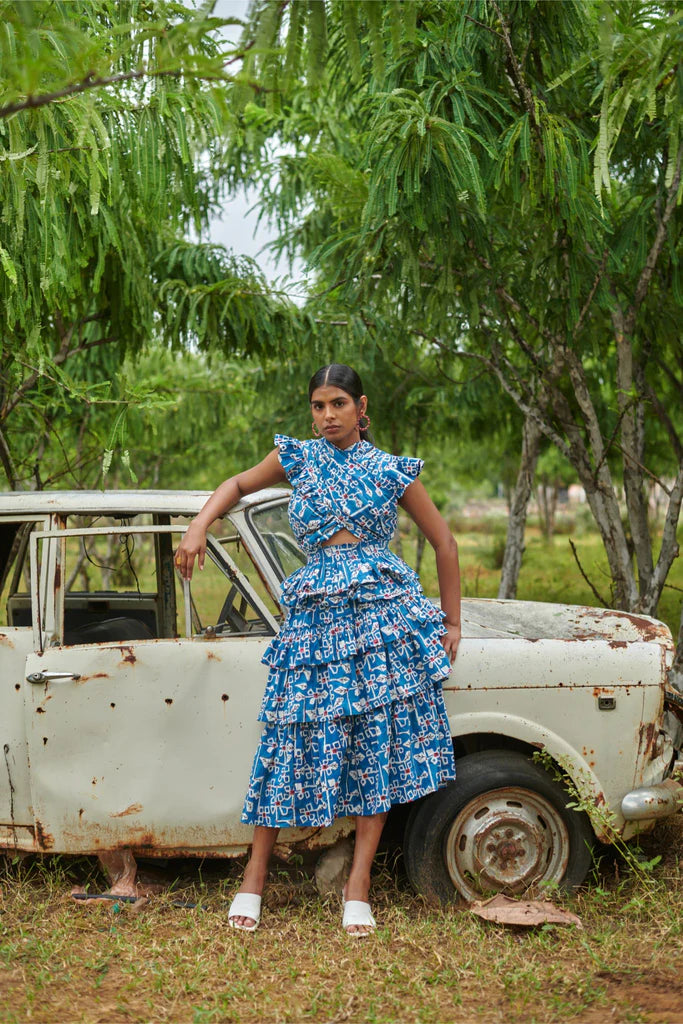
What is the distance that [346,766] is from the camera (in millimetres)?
3520

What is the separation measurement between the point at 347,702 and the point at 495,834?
816 millimetres

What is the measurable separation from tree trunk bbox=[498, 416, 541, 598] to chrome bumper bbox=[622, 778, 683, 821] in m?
5.82

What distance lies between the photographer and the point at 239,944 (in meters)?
3.38

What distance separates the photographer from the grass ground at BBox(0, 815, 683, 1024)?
3008 millimetres

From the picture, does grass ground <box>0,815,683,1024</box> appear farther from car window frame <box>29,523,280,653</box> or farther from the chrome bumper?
car window frame <box>29,523,280,653</box>

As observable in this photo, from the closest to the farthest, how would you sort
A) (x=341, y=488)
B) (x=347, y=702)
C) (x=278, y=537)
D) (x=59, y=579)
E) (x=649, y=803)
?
(x=347, y=702) → (x=341, y=488) → (x=649, y=803) → (x=59, y=579) → (x=278, y=537)

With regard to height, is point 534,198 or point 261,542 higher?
point 534,198

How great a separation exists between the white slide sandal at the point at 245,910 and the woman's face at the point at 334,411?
166cm

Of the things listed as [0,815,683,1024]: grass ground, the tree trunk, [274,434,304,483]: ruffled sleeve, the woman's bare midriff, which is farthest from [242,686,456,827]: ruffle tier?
the tree trunk

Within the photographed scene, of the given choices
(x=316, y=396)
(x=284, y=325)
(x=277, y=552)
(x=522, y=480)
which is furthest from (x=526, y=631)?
(x=522, y=480)

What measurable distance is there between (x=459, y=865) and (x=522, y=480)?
6955 millimetres

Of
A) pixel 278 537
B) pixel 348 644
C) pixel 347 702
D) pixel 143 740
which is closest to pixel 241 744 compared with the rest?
pixel 143 740

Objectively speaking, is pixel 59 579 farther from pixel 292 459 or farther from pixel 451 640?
pixel 451 640

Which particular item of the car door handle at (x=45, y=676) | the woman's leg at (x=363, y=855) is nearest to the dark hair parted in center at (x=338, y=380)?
the car door handle at (x=45, y=676)
